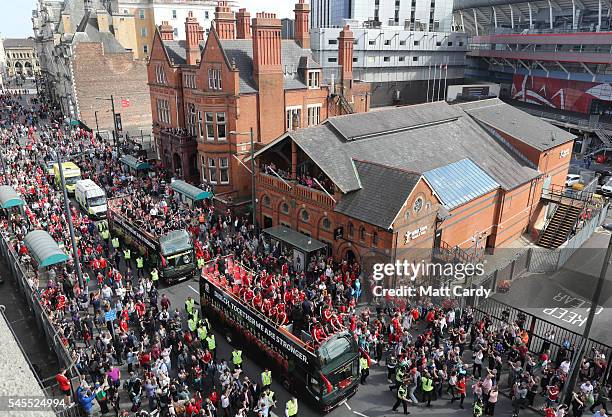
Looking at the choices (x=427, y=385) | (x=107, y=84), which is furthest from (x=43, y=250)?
(x=107, y=84)

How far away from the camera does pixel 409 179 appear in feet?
79.5

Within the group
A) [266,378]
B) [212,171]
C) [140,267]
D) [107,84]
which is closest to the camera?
[266,378]

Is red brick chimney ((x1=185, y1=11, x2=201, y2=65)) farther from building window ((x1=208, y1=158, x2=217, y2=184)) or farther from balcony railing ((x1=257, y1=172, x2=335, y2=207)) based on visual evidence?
balcony railing ((x1=257, y1=172, x2=335, y2=207))

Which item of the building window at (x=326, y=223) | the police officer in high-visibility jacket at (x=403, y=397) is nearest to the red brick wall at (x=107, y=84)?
the building window at (x=326, y=223)

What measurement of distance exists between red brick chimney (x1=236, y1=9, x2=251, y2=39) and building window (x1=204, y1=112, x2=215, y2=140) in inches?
465

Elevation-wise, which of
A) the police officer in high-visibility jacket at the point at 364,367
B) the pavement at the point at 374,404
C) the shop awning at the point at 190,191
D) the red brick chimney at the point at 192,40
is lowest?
the pavement at the point at 374,404

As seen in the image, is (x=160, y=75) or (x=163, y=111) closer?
(x=160, y=75)

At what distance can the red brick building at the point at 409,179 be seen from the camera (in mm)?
24828

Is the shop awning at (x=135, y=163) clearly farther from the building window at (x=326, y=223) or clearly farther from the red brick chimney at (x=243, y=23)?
the building window at (x=326, y=223)

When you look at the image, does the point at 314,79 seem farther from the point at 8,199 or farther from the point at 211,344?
the point at 211,344

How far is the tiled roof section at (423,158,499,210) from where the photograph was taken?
89.1 feet

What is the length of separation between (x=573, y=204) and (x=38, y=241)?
3659 centimetres

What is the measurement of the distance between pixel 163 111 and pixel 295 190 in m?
23.3

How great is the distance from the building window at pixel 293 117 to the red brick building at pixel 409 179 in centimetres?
835
